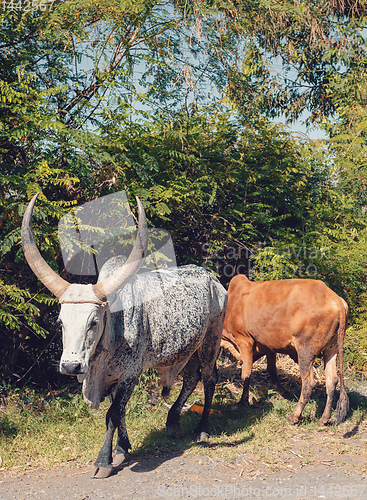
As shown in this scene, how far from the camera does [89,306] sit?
403cm

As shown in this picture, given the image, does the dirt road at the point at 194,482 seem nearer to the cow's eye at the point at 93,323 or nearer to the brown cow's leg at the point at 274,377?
the cow's eye at the point at 93,323

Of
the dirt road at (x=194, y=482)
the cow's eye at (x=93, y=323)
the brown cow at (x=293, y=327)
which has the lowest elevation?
the dirt road at (x=194, y=482)

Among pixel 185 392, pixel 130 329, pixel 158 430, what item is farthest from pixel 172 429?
pixel 130 329

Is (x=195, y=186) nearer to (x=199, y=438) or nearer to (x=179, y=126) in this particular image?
(x=179, y=126)

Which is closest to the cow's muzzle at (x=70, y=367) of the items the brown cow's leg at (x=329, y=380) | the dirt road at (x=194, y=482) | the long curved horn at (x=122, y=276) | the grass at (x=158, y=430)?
the long curved horn at (x=122, y=276)

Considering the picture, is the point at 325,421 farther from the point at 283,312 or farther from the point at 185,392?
the point at 185,392

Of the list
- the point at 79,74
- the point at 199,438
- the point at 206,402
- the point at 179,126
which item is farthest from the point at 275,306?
the point at 79,74

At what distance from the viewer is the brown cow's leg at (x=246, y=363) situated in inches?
258

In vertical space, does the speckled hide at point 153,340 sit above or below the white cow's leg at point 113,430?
above

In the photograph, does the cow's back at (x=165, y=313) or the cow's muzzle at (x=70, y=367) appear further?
the cow's back at (x=165, y=313)

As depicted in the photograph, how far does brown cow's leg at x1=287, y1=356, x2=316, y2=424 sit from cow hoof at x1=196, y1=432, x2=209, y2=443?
1.14 m

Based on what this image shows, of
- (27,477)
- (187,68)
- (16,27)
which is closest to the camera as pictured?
(27,477)

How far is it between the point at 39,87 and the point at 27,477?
472 centimetres

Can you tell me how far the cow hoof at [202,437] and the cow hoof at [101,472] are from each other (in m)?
1.26
